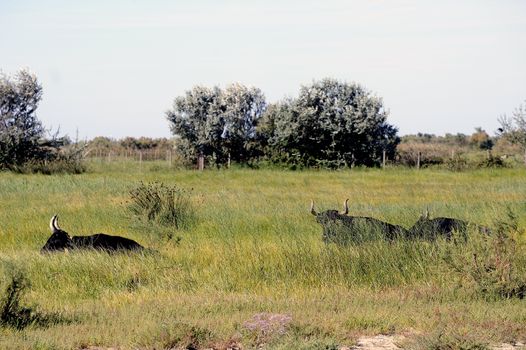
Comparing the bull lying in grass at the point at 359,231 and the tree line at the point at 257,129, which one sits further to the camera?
the tree line at the point at 257,129

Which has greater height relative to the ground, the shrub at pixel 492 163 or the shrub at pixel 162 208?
the shrub at pixel 492 163

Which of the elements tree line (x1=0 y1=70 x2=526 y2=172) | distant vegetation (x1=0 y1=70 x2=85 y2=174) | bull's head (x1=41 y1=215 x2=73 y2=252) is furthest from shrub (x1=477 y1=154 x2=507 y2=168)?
bull's head (x1=41 y1=215 x2=73 y2=252)

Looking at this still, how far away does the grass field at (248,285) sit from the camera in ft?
25.3

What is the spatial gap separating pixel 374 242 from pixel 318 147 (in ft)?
120

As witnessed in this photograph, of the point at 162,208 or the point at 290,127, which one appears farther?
the point at 290,127

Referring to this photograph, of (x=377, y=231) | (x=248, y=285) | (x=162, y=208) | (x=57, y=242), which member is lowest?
(x=248, y=285)

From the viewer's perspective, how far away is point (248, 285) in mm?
11211

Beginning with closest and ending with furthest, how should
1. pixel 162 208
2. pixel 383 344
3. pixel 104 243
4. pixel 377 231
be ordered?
pixel 383 344 → pixel 377 231 → pixel 104 243 → pixel 162 208

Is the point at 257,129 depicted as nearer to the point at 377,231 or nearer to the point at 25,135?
the point at 25,135

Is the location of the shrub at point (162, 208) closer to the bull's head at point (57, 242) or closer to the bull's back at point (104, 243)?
the bull's back at point (104, 243)

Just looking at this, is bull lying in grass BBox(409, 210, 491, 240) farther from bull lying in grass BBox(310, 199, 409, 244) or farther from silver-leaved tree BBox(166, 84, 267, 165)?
silver-leaved tree BBox(166, 84, 267, 165)

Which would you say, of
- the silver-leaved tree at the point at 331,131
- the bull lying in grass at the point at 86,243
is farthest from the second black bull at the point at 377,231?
the silver-leaved tree at the point at 331,131

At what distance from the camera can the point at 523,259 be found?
36.1 feet

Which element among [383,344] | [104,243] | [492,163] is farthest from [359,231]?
[492,163]
